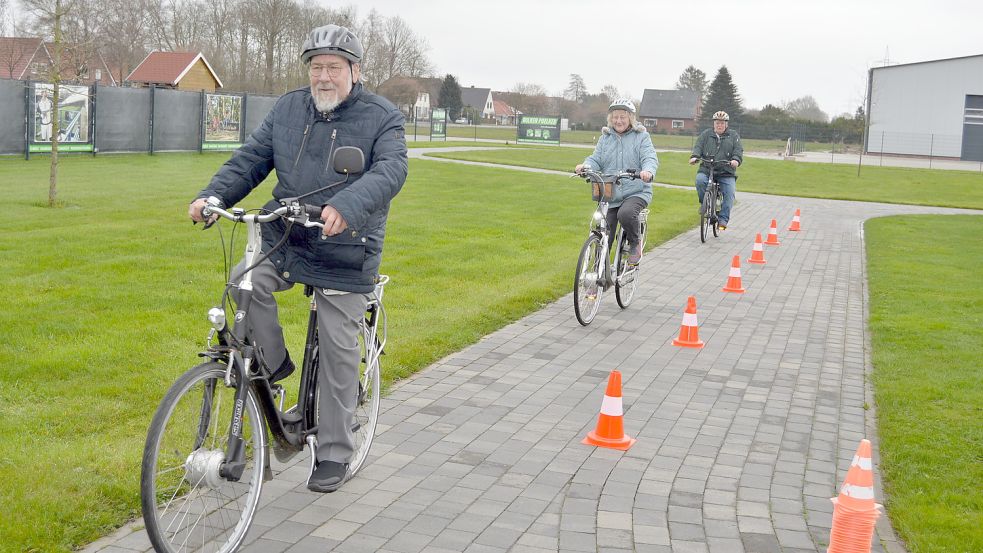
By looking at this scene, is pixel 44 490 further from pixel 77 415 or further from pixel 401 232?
Answer: pixel 401 232

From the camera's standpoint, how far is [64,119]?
27.9 meters

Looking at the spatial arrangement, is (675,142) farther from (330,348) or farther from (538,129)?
(330,348)

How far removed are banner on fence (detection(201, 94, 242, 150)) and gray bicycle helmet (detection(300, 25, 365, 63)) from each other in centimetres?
3091

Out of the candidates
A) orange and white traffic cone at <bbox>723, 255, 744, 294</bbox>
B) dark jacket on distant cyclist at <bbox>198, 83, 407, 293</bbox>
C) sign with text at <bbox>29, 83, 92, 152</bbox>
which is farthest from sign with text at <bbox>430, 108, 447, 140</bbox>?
dark jacket on distant cyclist at <bbox>198, 83, 407, 293</bbox>

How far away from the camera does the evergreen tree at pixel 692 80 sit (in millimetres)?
121938

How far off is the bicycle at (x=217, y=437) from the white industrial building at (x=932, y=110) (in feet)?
191

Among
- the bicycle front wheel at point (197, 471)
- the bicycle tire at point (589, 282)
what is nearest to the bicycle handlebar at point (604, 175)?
the bicycle tire at point (589, 282)

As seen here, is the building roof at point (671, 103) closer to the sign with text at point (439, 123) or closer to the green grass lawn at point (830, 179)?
the sign with text at point (439, 123)

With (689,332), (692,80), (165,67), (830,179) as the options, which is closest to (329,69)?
(689,332)

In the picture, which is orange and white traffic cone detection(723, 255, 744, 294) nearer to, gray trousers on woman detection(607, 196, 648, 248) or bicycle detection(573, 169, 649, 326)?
gray trousers on woman detection(607, 196, 648, 248)

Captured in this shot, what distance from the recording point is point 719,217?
17250 millimetres

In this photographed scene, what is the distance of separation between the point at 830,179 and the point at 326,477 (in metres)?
36.6

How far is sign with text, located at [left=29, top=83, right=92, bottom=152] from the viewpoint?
2685cm

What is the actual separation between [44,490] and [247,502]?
102 cm
